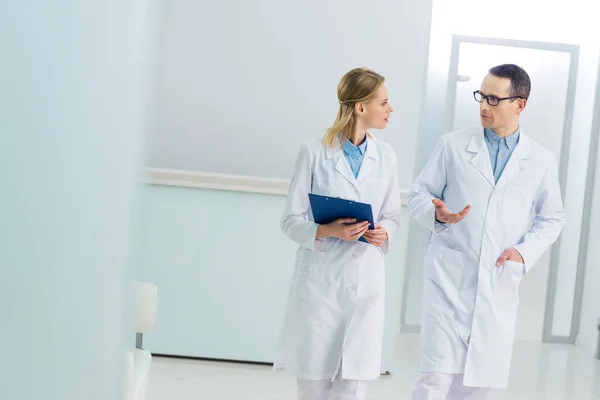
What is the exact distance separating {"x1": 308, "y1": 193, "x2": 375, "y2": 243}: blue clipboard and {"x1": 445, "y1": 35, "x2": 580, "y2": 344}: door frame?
341 centimetres

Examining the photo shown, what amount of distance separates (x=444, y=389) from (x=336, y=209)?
2.79 feet

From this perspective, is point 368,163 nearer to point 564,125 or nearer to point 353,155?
point 353,155

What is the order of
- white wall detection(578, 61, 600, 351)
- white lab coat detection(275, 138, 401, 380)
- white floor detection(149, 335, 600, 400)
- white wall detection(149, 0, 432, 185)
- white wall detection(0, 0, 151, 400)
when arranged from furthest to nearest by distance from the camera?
white wall detection(578, 61, 600, 351), white wall detection(149, 0, 432, 185), white floor detection(149, 335, 600, 400), white lab coat detection(275, 138, 401, 380), white wall detection(0, 0, 151, 400)

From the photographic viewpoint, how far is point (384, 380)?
187 inches

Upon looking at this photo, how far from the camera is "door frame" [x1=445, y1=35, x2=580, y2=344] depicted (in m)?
5.96

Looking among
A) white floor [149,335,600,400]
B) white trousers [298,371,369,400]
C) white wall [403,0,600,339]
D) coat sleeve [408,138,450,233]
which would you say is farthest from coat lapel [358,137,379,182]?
white wall [403,0,600,339]

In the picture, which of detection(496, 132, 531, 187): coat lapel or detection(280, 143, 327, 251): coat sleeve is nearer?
detection(280, 143, 327, 251): coat sleeve

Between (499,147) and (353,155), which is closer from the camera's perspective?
(353,155)

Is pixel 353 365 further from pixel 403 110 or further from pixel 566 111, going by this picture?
pixel 566 111

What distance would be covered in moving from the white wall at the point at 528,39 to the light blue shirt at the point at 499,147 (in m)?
2.75

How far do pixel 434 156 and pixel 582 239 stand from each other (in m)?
3.43

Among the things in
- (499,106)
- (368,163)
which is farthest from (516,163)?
(368,163)

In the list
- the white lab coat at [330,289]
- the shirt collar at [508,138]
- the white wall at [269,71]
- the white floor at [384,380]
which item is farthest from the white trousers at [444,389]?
the white wall at [269,71]

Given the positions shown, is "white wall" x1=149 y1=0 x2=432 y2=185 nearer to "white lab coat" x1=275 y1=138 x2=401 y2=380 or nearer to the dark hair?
the dark hair
